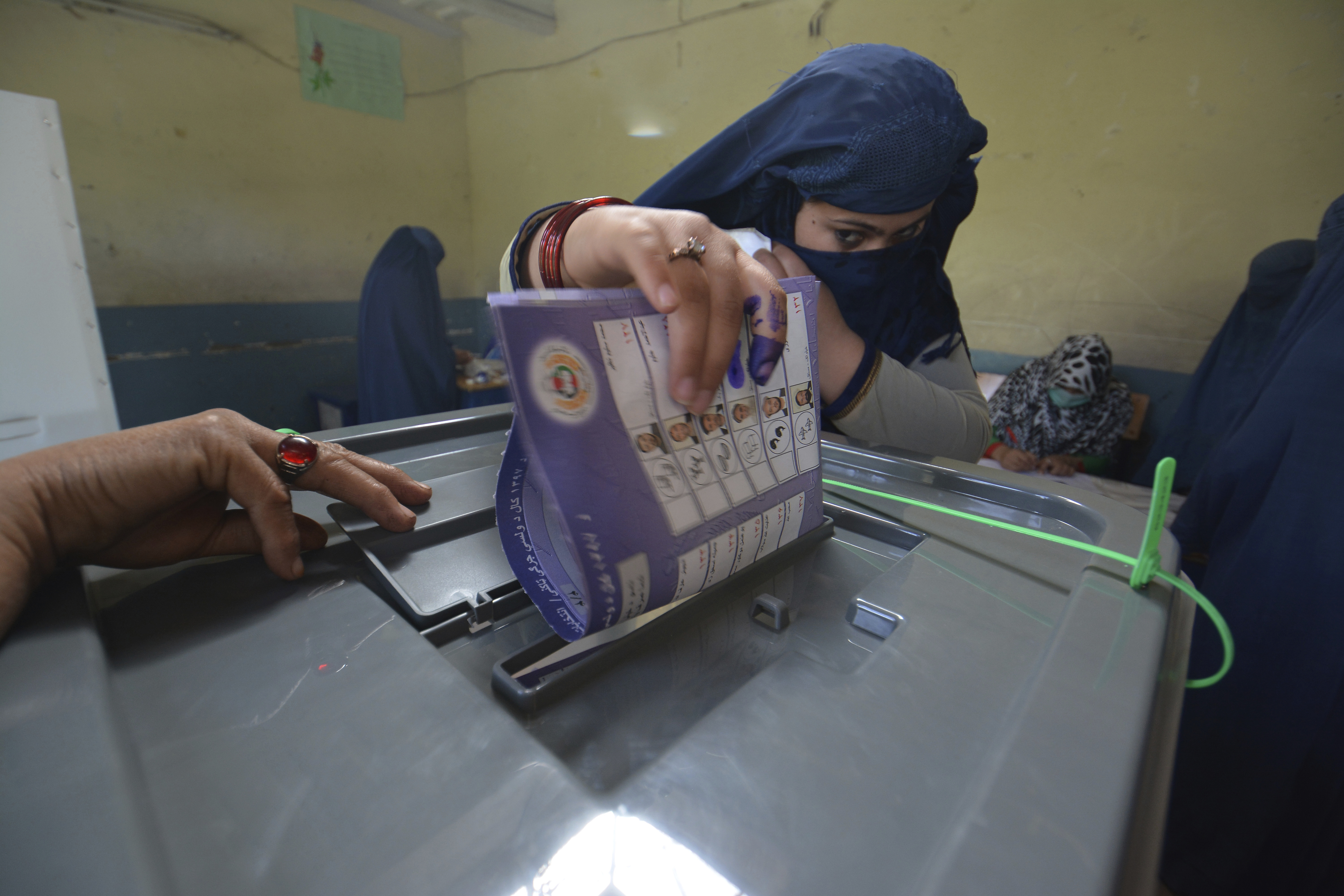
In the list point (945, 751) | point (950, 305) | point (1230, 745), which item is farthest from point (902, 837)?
point (1230, 745)

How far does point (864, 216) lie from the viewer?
79cm

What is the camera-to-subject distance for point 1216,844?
103 cm

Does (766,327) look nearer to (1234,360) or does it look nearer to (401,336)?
(401,336)

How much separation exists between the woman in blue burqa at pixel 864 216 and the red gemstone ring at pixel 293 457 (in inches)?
9.9

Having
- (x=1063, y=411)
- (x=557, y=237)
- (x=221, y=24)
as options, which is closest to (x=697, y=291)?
(x=557, y=237)

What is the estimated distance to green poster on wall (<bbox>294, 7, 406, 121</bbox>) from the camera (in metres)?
3.10

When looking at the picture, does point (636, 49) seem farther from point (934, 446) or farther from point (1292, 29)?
point (934, 446)

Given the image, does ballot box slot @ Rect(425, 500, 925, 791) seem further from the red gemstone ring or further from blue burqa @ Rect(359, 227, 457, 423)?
blue burqa @ Rect(359, 227, 457, 423)

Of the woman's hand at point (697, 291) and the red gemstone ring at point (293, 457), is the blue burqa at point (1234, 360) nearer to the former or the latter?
the woman's hand at point (697, 291)

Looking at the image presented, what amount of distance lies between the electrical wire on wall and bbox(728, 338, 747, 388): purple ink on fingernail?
2.73 metres

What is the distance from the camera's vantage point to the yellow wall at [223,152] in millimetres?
2537

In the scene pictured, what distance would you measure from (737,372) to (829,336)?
18.4 inches

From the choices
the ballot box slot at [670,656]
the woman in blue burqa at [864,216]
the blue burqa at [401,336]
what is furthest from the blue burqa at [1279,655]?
the blue burqa at [401,336]

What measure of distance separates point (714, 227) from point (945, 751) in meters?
0.35
